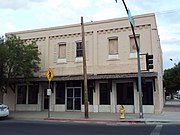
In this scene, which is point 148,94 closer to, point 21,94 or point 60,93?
point 60,93

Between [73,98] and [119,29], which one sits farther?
[73,98]

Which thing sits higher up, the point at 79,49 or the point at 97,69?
the point at 79,49

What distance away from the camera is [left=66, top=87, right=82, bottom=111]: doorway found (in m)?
23.9

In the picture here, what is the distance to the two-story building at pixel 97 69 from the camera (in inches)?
851

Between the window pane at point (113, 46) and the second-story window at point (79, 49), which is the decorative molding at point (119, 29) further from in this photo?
the second-story window at point (79, 49)

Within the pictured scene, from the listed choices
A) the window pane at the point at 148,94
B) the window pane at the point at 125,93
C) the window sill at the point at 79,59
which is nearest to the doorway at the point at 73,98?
the window sill at the point at 79,59

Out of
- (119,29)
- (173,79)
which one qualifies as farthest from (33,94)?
(173,79)

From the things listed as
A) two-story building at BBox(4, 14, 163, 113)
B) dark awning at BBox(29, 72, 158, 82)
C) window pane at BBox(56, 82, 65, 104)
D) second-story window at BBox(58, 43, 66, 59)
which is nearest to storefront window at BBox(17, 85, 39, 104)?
two-story building at BBox(4, 14, 163, 113)

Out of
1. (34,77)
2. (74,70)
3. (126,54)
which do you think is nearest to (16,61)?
(34,77)

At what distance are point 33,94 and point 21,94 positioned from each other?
1.47 meters

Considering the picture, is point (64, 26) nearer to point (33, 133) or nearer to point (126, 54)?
point (126, 54)

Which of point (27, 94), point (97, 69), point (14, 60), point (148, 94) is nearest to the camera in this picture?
point (14, 60)

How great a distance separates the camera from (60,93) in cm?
2462

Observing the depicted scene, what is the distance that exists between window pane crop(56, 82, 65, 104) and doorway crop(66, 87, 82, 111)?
1.58 ft
